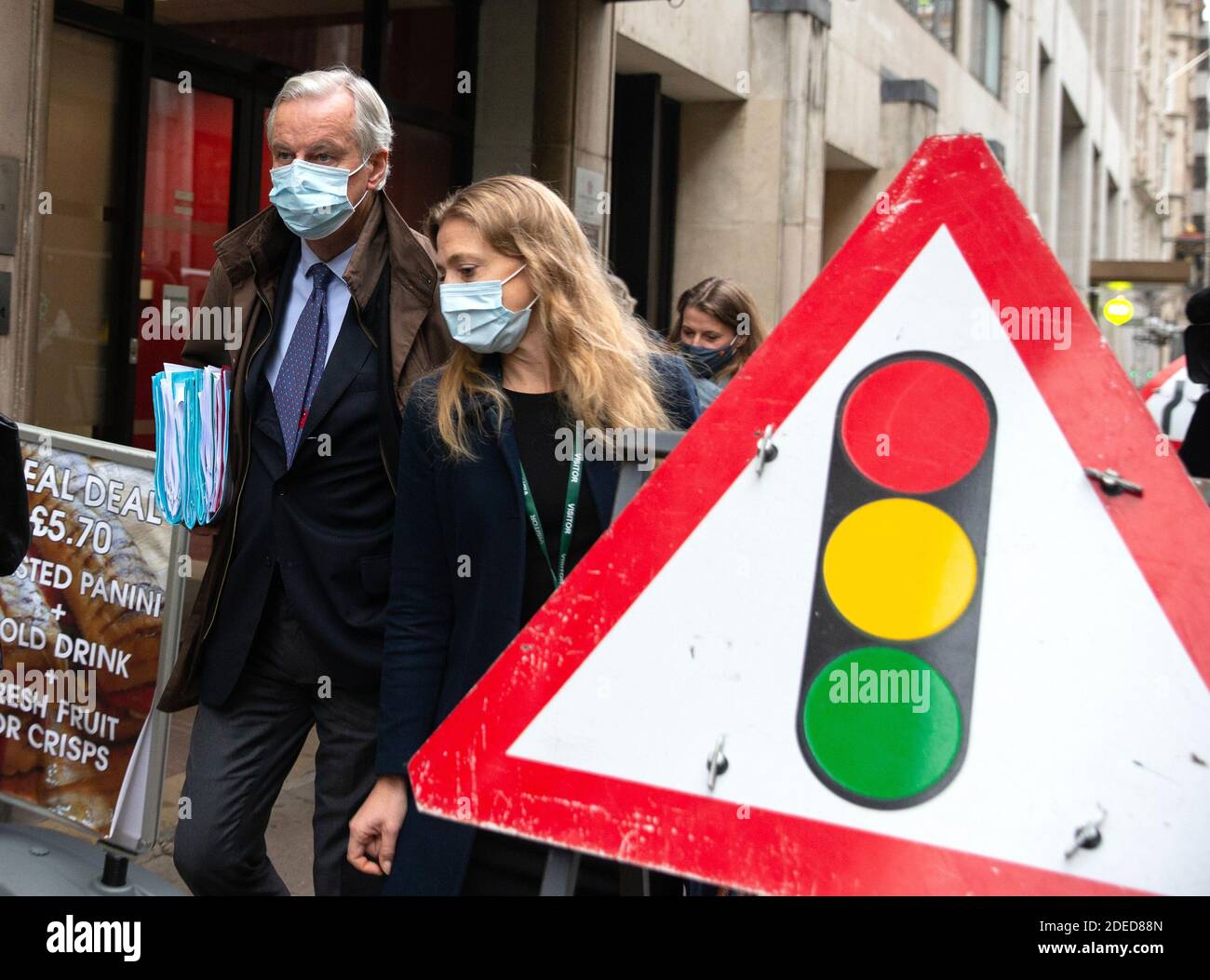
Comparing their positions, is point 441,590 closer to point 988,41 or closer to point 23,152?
point 23,152

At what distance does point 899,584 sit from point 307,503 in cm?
142

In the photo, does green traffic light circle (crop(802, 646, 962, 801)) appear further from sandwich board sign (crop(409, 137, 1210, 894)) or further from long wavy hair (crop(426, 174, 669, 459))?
long wavy hair (crop(426, 174, 669, 459))

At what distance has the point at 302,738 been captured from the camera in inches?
118

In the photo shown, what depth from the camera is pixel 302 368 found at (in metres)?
2.88

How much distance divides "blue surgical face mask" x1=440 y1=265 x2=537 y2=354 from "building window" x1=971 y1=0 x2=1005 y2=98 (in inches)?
750

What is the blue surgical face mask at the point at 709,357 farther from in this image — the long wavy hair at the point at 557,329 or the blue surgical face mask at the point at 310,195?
the long wavy hair at the point at 557,329

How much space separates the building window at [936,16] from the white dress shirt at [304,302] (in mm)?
14797

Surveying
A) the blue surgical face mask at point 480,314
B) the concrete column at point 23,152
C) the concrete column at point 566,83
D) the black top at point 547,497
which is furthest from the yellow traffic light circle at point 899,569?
the concrete column at point 566,83

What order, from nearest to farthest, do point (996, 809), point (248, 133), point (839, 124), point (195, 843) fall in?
point (996, 809) → point (195, 843) → point (248, 133) → point (839, 124)

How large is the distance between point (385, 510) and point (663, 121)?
1002 centimetres

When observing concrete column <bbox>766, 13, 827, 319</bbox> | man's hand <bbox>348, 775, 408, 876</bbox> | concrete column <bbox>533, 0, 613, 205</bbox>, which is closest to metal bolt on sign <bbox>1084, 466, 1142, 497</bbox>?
man's hand <bbox>348, 775, 408, 876</bbox>
